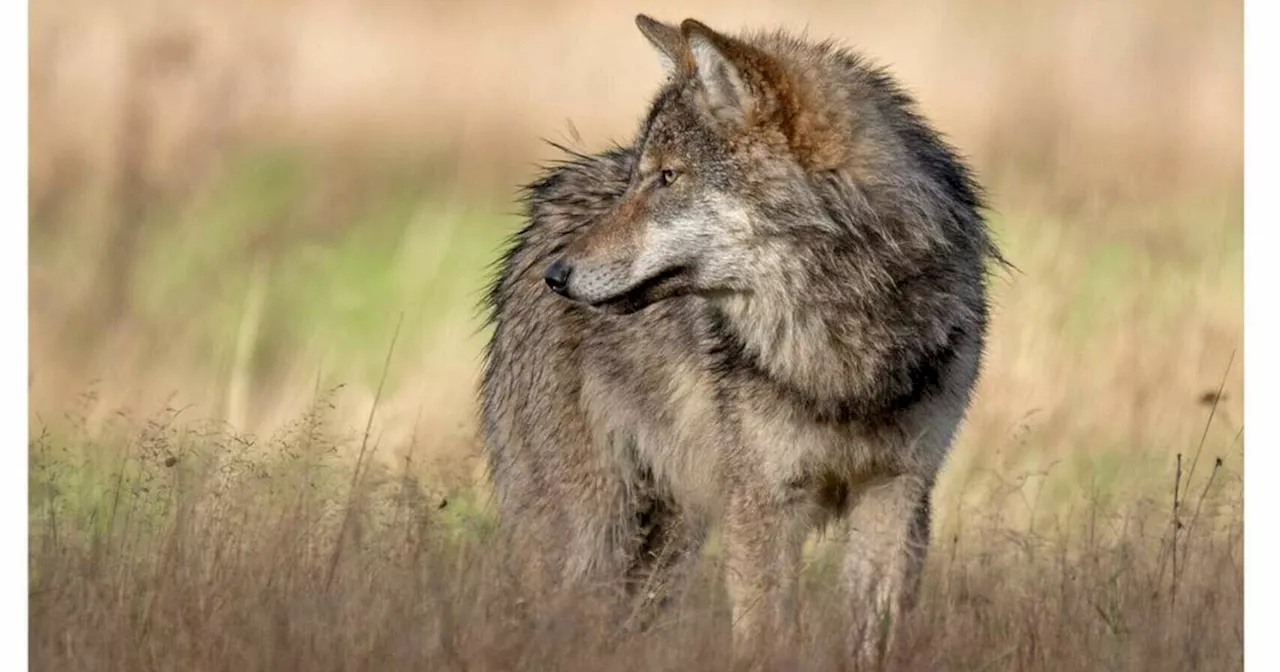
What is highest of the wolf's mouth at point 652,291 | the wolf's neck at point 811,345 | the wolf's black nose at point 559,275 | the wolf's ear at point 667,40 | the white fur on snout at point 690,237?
the wolf's ear at point 667,40

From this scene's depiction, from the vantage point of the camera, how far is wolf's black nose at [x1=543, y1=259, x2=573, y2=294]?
480cm

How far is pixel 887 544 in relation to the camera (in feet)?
16.4

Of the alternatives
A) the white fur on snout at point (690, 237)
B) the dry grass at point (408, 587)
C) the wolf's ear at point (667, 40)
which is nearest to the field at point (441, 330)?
the dry grass at point (408, 587)

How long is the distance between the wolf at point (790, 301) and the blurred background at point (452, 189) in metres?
1.16

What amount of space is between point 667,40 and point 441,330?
2684 mm

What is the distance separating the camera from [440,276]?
304 inches

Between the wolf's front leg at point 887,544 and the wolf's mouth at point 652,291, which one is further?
the wolf's front leg at point 887,544

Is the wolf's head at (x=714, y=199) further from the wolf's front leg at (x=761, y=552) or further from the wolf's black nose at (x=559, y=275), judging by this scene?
the wolf's front leg at (x=761, y=552)

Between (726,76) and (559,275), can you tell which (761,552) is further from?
(726,76)

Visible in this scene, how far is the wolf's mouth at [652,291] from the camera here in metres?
4.81

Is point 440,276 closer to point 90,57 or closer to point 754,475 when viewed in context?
point 90,57

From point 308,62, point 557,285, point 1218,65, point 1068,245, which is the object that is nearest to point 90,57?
point 308,62

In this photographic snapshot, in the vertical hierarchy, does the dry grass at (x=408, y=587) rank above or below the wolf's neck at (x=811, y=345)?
below

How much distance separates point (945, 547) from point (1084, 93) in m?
3.50
